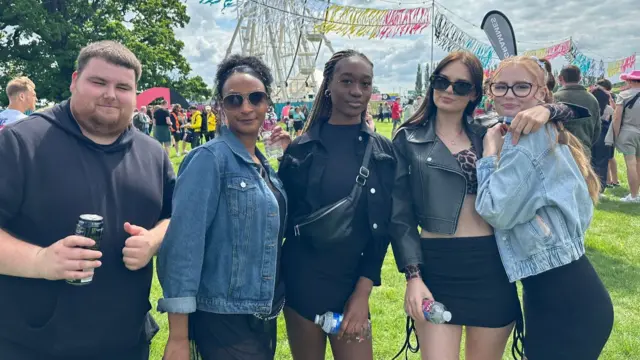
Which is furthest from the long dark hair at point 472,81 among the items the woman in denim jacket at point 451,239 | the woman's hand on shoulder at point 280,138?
the woman's hand on shoulder at point 280,138

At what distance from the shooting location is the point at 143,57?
2903cm

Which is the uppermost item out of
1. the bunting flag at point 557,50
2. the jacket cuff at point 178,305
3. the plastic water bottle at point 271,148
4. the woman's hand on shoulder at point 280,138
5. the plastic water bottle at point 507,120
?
the bunting flag at point 557,50

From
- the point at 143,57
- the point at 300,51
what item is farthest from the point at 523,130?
the point at 300,51

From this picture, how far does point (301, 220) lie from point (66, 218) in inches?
43.4

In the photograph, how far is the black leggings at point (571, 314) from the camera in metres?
2.24

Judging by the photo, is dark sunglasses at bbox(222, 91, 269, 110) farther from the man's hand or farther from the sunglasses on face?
the sunglasses on face

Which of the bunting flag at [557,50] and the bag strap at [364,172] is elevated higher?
the bunting flag at [557,50]

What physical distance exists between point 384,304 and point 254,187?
312 cm

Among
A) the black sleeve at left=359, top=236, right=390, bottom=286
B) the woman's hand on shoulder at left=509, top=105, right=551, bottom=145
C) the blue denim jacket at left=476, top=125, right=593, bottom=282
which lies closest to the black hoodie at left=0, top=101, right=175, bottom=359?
the black sleeve at left=359, top=236, right=390, bottom=286

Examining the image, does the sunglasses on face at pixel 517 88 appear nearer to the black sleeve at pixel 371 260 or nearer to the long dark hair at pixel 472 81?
the long dark hair at pixel 472 81

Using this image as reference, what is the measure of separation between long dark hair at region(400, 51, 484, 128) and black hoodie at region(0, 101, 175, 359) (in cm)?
158

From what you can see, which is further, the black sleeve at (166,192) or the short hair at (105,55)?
the black sleeve at (166,192)

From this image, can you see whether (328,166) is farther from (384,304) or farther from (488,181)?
(384,304)

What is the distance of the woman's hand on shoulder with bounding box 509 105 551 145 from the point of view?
220 cm
